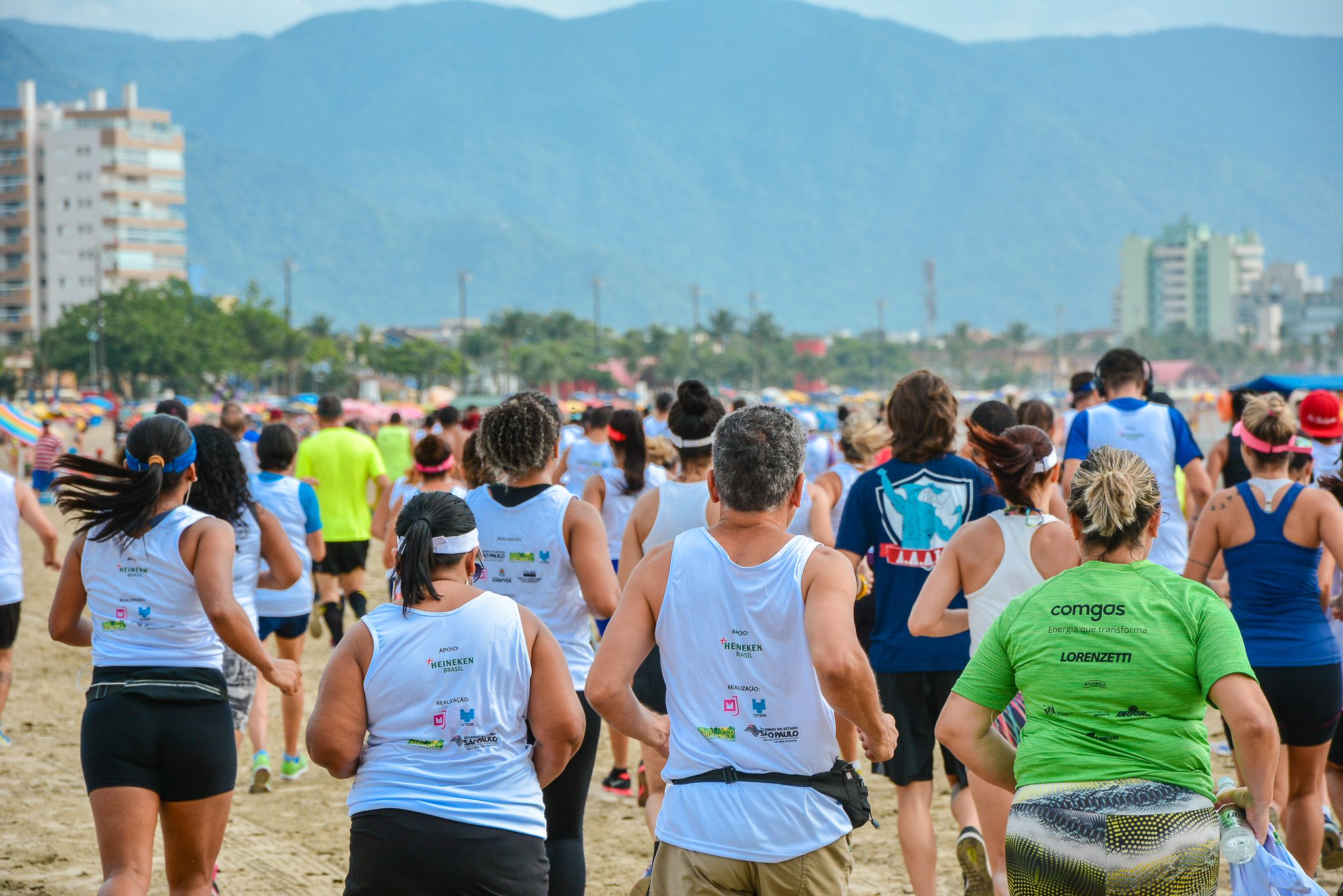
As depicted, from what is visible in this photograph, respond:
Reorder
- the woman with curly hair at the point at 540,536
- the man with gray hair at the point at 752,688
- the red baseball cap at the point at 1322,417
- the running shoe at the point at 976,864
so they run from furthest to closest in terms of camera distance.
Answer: the red baseball cap at the point at 1322,417 → the running shoe at the point at 976,864 → the woman with curly hair at the point at 540,536 → the man with gray hair at the point at 752,688

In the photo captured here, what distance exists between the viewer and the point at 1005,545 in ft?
13.1

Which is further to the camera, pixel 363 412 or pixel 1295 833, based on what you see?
pixel 363 412

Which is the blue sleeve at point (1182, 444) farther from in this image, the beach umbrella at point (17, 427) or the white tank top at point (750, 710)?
the beach umbrella at point (17, 427)

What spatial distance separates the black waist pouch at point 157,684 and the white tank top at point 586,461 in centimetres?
510

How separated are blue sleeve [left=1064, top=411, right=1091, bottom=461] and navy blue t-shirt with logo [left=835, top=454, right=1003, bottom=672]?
1.63m

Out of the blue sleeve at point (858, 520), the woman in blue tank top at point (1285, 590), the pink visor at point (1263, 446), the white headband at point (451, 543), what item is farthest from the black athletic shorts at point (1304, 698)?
the white headband at point (451, 543)

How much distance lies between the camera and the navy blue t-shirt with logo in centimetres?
455

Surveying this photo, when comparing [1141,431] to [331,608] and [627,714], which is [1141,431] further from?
[331,608]

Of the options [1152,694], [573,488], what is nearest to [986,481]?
[1152,694]

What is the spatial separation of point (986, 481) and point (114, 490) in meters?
2.91

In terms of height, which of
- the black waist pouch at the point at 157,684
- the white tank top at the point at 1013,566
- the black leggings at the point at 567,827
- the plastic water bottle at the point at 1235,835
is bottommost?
the black leggings at the point at 567,827

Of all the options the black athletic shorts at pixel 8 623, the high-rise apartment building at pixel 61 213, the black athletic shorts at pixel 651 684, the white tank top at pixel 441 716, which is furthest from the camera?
the high-rise apartment building at pixel 61 213

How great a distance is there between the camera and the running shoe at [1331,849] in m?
4.79

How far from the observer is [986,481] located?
459 centimetres
